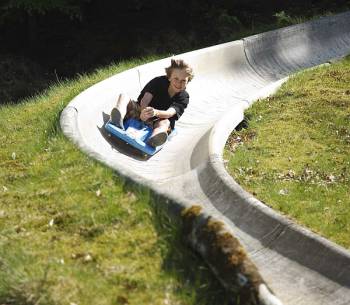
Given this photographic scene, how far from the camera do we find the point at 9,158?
22.7ft

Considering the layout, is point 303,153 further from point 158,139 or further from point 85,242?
point 85,242

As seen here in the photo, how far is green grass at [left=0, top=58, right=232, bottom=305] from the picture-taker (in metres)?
4.29

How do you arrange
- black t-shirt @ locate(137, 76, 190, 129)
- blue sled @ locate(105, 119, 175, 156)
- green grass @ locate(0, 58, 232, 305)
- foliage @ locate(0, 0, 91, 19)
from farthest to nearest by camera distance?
1. foliage @ locate(0, 0, 91, 19)
2. black t-shirt @ locate(137, 76, 190, 129)
3. blue sled @ locate(105, 119, 175, 156)
4. green grass @ locate(0, 58, 232, 305)

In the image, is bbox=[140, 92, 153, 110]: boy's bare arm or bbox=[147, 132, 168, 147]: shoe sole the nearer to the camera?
bbox=[147, 132, 168, 147]: shoe sole

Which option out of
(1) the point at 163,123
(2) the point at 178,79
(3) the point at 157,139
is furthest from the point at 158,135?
(2) the point at 178,79

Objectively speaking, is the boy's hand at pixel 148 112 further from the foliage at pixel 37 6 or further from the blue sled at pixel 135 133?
the foliage at pixel 37 6

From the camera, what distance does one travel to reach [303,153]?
8.40m

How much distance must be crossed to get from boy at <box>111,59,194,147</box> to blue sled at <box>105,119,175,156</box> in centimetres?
7

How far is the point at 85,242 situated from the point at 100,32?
12.1m

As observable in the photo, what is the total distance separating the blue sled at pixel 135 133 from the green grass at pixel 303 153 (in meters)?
1.15

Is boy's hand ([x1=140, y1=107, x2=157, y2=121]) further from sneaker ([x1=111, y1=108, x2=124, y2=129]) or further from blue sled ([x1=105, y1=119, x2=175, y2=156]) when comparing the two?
sneaker ([x1=111, y1=108, x2=124, y2=129])

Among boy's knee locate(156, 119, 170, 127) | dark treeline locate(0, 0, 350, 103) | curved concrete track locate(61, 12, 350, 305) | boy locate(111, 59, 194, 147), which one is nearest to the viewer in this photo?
curved concrete track locate(61, 12, 350, 305)

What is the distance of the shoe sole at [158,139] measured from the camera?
26.5 ft

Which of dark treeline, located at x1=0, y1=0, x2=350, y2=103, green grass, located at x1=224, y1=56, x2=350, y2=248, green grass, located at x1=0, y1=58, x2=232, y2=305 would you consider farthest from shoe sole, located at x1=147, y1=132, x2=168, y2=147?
dark treeline, located at x1=0, y1=0, x2=350, y2=103
